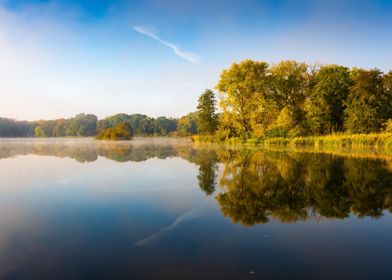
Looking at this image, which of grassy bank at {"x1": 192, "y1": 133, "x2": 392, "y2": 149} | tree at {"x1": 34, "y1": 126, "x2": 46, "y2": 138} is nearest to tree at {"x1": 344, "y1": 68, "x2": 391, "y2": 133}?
grassy bank at {"x1": 192, "y1": 133, "x2": 392, "y2": 149}

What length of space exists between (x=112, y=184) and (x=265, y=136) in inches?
1562

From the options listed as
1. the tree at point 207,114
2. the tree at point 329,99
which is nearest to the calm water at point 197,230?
the tree at point 329,99

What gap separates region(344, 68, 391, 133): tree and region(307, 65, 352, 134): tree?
2253 mm

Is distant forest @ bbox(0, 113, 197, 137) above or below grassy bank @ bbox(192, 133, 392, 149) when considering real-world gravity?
above

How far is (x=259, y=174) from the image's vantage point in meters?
14.1

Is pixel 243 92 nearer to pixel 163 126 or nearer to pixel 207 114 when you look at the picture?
pixel 207 114

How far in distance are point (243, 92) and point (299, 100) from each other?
9.80 meters

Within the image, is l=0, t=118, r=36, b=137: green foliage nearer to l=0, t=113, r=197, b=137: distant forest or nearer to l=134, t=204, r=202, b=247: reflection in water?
l=0, t=113, r=197, b=137: distant forest

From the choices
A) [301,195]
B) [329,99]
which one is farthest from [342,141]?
[301,195]

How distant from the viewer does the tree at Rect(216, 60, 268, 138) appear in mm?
52469

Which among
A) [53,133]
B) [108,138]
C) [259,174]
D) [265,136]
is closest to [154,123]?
[53,133]

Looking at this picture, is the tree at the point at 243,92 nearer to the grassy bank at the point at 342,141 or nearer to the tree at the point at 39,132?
the grassy bank at the point at 342,141

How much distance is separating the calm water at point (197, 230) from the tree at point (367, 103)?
3673cm

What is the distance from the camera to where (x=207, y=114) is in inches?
2640
